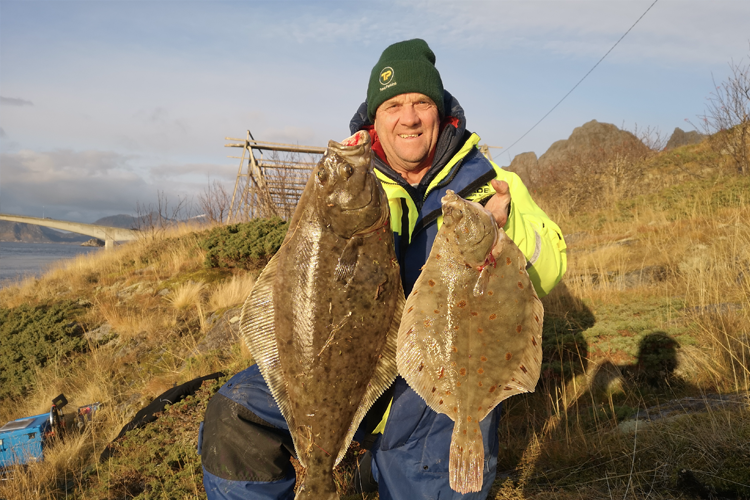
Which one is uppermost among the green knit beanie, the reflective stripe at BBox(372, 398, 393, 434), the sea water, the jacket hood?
the green knit beanie

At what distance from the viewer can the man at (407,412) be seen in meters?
2.53

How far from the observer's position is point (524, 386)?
1931 millimetres

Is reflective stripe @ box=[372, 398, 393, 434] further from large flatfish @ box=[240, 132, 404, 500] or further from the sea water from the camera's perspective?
the sea water

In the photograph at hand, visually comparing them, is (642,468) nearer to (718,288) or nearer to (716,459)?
(716,459)

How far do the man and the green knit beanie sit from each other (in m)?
0.39

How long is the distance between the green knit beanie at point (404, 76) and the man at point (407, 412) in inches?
15.3

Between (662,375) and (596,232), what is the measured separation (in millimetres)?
6798

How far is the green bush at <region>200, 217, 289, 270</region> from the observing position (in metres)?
8.97

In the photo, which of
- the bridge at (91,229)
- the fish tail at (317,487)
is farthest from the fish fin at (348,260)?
the bridge at (91,229)

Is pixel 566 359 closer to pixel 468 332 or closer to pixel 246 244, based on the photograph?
pixel 468 332

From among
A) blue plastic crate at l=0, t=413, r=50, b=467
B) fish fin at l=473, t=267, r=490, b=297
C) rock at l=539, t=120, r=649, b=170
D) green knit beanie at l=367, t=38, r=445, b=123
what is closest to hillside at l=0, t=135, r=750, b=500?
blue plastic crate at l=0, t=413, r=50, b=467

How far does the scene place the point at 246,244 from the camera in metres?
9.16

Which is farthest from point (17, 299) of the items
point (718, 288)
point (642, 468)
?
point (718, 288)

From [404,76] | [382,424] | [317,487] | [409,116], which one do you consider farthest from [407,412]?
[404,76]
